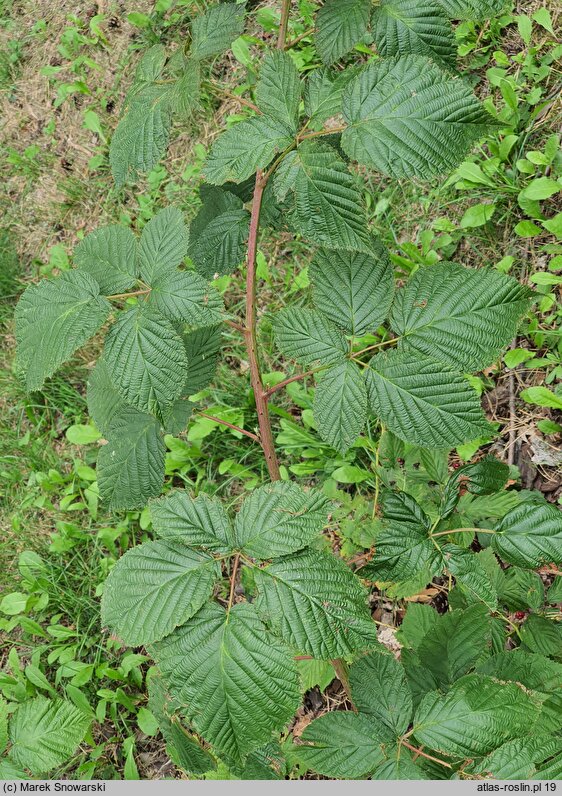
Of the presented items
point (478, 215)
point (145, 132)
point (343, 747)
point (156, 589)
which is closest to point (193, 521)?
point (156, 589)

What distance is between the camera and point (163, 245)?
3.94ft

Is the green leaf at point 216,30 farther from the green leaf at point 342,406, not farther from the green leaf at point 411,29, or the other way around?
the green leaf at point 342,406

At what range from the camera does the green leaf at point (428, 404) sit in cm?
108

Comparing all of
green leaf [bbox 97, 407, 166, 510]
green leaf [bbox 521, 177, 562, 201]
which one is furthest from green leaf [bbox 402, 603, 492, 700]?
green leaf [bbox 521, 177, 562, 201]

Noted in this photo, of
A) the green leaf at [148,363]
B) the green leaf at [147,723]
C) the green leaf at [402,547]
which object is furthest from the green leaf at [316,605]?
the green leaf at [147,723]

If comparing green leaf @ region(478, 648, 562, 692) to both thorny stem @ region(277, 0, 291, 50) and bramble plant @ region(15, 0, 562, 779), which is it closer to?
bramble plant @ region(15, 0, 562, 779)

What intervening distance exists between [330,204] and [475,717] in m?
0.82

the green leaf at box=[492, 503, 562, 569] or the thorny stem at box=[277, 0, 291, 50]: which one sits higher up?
the thorny stem at box=[277, 0, 291, 50]

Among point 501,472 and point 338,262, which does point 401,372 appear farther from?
point 501,472

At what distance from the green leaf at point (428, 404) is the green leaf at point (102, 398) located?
62 centimetres

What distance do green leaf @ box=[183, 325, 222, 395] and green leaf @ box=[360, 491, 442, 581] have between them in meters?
0.48

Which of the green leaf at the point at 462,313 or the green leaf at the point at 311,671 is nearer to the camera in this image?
the green leaf at the point at 462,313

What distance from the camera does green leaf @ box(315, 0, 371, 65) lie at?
1.13m

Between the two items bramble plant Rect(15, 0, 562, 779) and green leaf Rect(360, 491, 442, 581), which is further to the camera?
green leaf Rect(360, 491, 442, 581)
